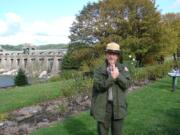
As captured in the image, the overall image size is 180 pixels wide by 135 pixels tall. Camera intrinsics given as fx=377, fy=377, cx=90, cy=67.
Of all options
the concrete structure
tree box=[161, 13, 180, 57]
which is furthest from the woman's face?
the concrete structure

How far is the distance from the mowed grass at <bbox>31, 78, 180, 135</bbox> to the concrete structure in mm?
82194

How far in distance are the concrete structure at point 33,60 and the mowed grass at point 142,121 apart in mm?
82194

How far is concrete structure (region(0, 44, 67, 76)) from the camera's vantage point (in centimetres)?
9980

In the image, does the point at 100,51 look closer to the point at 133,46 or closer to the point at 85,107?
the point at 133,46

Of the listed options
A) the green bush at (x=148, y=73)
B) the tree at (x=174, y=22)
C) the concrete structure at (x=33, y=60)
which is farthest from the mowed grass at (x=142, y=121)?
the concrete structure at (x=33, y=60)

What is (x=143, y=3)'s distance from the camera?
36.3m

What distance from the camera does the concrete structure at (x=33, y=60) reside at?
9980 centimetres

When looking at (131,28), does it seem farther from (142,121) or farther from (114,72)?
(114,72)

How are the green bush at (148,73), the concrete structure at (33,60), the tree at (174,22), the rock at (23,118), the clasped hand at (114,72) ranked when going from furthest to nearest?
1. the concrete structure at (33,60)
2. the tree at (174,22)
3. the green bush at (148,73)
4. the rock at (23,118)
5. the clasped hand at (114,72)

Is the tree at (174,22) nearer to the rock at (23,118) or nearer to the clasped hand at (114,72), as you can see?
the rock at (23,118)

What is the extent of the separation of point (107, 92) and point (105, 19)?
3207 centimetres

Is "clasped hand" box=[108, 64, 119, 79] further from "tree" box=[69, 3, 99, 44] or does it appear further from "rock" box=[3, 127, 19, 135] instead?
"tree" box=[69, 3, 99, 44]

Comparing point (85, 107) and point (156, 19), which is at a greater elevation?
point (156, 19)

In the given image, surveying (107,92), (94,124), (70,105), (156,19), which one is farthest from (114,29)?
(107,92)
